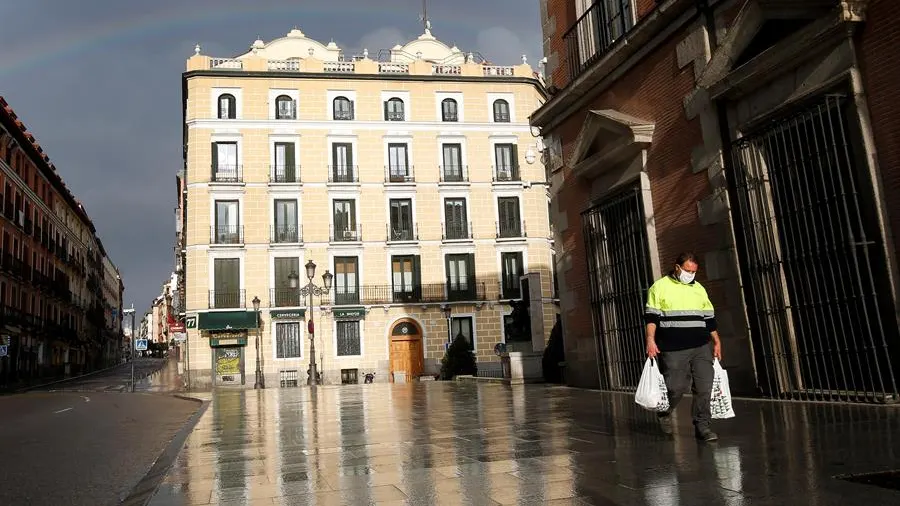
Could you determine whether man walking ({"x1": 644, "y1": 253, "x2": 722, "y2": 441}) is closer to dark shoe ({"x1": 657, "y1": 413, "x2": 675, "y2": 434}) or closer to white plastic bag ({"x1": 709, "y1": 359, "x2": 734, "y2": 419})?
dark shoe ({"x1": 657, "y1": 413, "x2": 675, "y2": 434})

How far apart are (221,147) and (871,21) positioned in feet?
113

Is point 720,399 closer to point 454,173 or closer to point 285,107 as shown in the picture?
point 454,173

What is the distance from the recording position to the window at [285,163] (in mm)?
37656

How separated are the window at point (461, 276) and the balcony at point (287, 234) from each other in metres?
8.31

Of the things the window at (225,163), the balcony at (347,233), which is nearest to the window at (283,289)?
the balcony at (347,233)

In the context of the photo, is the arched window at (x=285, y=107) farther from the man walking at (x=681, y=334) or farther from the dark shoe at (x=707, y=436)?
the dark shoe at (x=707, y=436)

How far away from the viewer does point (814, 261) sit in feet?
26.9

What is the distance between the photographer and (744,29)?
889cm

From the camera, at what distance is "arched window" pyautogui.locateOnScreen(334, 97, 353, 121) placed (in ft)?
128

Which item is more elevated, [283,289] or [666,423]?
[283,289]


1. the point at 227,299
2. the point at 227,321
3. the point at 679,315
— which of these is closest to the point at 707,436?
the point at 679,315

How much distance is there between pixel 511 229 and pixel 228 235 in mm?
15752

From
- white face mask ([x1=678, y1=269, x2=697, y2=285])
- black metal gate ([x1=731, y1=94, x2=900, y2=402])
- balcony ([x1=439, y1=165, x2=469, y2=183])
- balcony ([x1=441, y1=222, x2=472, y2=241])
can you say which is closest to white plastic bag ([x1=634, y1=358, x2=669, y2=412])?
white face mask ([x1=678, y1=269, x2=697, y2=285])

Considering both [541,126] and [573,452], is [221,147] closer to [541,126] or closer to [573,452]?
[541,126]
